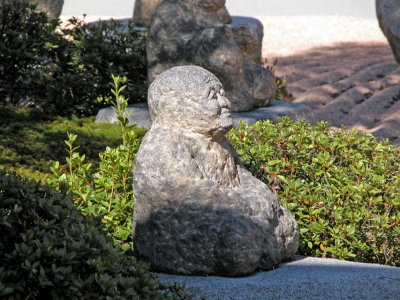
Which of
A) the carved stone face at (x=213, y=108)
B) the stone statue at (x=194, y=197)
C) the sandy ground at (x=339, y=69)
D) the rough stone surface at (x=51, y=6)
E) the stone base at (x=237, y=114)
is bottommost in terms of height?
the sandy ground at (x=339, y=69)

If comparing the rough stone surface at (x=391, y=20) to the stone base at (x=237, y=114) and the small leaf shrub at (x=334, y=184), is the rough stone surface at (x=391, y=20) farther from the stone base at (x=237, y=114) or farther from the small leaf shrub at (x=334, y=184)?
the small leaf shrub at (x=334, y=184)

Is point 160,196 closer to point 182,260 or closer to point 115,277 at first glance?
point 182,260

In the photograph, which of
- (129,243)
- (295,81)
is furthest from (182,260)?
(295,81)

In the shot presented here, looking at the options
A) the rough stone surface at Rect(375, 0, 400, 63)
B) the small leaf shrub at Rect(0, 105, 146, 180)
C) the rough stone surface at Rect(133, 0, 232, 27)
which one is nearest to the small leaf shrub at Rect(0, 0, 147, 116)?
the small leaf shrub at Rect(0, 105, 146, 180)

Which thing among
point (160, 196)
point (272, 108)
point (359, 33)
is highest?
point (160, 196)

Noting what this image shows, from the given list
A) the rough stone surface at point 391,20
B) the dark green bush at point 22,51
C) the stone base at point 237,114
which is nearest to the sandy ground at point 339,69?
the stone base at point 237,114

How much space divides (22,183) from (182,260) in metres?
1.38

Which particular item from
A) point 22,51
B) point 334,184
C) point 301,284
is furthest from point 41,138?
point 301,284

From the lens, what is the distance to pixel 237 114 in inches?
385

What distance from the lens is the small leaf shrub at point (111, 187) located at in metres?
5.29

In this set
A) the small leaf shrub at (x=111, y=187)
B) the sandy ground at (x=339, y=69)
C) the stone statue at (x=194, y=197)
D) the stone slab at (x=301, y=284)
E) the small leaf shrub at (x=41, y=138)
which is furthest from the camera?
the sandy ground at (x=339, y=69)

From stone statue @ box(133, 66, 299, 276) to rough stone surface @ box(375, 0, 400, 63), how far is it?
10206 mm

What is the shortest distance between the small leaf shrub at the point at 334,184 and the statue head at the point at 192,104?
1125 mm

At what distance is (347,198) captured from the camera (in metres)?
5.77
